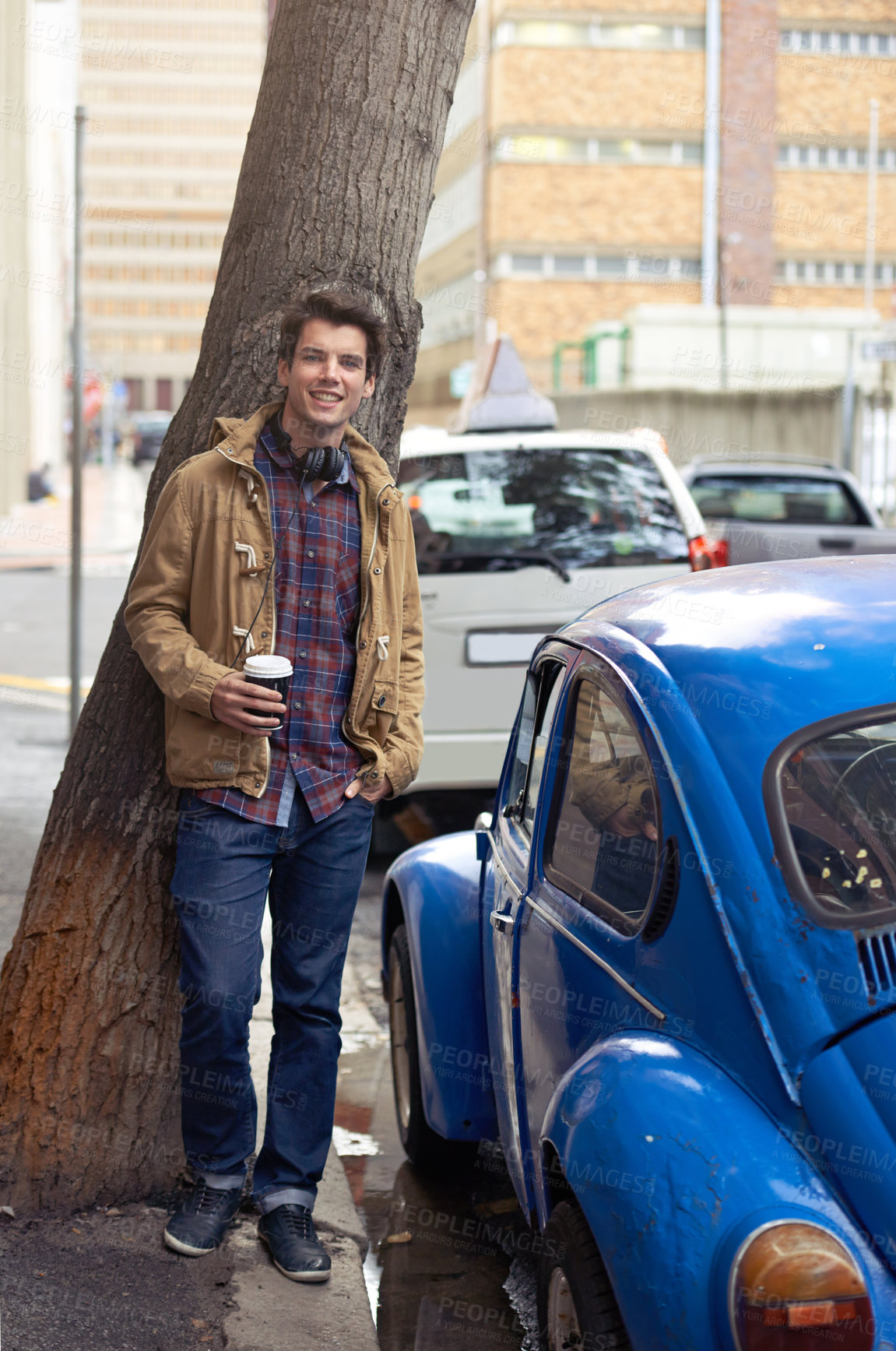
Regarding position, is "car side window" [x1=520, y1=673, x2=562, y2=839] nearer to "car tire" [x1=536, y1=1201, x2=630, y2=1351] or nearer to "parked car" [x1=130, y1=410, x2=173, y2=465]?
"car tire" [x1=536, y1=1201, x2=630, y2=1351]

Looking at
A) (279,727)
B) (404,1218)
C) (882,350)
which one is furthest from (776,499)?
(279,727)

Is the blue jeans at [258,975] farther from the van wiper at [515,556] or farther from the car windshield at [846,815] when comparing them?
the van wiper at [515,556]

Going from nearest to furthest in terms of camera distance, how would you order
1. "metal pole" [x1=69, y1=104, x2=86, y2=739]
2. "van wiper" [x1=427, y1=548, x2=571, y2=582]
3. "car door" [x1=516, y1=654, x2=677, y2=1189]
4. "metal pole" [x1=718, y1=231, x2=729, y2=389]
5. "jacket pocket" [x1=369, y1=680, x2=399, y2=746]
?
"car door" [x1=516, y1=654, x2=677, y2=1189] < "jacket pocket" [x1=369, y1=680, x2=399, y2=746] < "van wiper" [x1=427, y1=548, x2=571, y2=582] < "metal pole" [x1=69, y1=104, x2=86, y2=739] < "metal pole" [x1=718, y1=231, x2=729, y2=389]

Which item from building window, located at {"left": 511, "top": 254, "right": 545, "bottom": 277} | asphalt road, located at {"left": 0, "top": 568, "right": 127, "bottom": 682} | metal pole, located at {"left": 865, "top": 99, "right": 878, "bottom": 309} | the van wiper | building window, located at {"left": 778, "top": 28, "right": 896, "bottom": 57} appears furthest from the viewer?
building window, located at {"left": 511, "top": 254, "right": 545, "bottom": 277}

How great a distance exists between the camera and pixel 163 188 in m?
154

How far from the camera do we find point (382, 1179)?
4254 millimetres

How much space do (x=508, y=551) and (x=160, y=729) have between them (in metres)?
3.51

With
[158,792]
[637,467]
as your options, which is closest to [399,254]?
[158,792]

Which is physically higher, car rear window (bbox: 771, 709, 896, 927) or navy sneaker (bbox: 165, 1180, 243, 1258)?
car rear window (bbox: 771, 709, 896, 927)

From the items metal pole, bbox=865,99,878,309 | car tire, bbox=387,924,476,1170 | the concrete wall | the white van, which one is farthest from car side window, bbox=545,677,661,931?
metal pole, bbox=865,99,878,309

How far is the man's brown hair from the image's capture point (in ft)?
10.9

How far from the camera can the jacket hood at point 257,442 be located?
3312 mm

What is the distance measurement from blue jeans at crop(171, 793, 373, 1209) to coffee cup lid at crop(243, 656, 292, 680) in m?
0.38

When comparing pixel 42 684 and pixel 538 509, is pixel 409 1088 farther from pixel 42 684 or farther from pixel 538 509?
pixel 42 684
